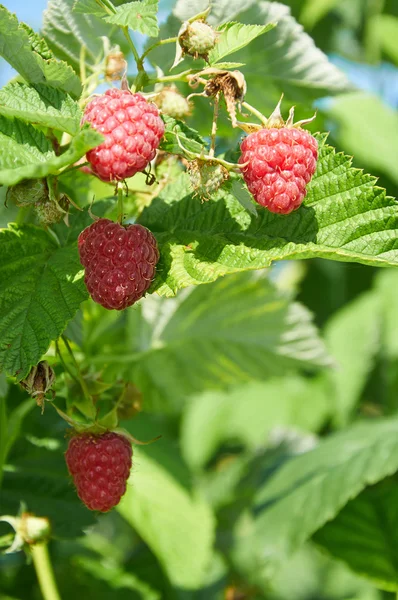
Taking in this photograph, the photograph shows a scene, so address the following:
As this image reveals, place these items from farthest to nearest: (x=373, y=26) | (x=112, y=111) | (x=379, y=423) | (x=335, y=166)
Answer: (x=373, y=26) → (x=379, y=423) → (x=335, y=166) → (x=112, y=111)

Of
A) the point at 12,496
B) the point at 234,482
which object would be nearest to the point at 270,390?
the point at 234,482

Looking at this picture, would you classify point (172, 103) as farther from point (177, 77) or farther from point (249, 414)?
point (249, 414)

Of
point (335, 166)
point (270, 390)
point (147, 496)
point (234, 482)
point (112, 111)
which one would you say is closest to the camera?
point (112, 111)

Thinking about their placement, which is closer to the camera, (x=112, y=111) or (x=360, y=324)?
(x=112, y=111)

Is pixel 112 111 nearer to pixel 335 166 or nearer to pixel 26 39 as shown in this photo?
pixel 26 39

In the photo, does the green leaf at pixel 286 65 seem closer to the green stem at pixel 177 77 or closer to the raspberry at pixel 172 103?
the raspberry at pixel 172 103

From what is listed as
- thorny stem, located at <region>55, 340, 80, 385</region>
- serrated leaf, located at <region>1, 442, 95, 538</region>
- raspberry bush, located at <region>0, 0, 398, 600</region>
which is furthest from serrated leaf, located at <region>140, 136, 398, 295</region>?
serrated leaf, located at <region>1, 442, 95, 538</region>

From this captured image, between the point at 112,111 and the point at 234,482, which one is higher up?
the point at 112,111

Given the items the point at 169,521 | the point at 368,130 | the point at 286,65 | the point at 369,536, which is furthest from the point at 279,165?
the point at 368,130
